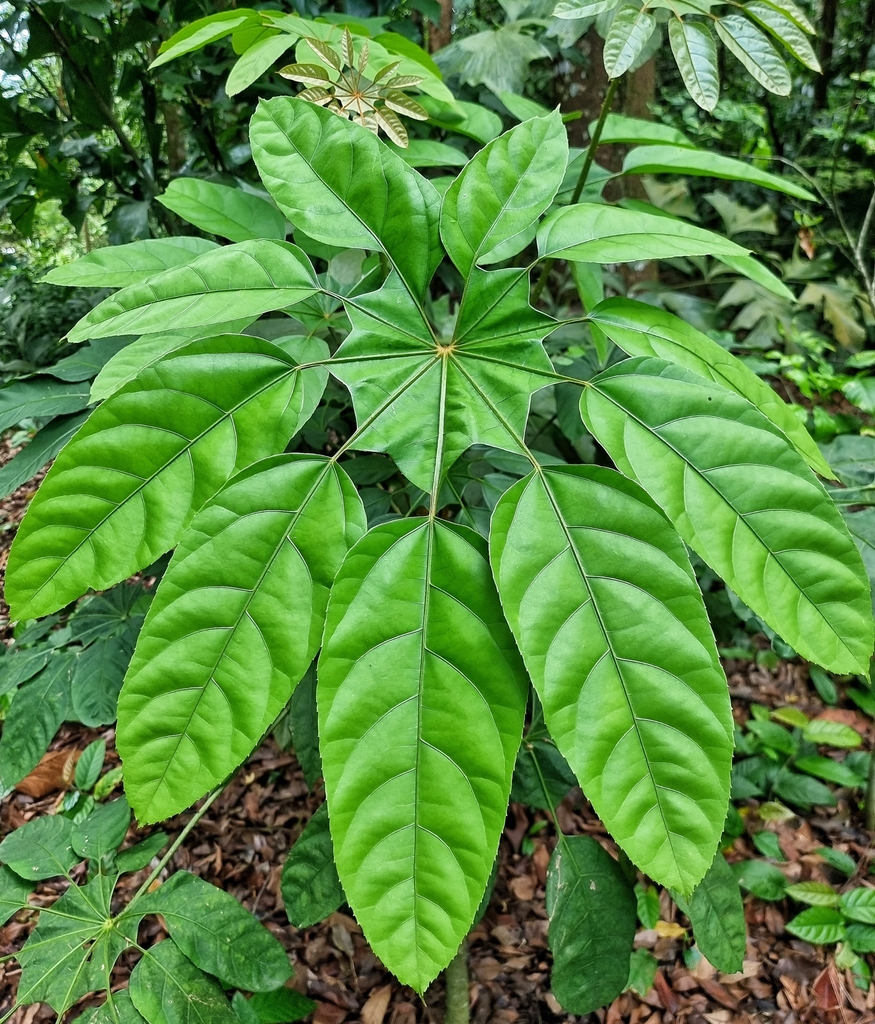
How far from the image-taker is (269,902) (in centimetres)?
152

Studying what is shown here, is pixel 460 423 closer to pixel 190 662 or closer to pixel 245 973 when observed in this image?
pixel 190 662

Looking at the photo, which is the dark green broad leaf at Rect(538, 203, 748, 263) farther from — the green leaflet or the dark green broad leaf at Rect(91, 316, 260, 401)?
the dark green broad leaf at Rect(91, 316, 260, 401)

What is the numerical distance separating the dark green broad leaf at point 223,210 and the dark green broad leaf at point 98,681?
2.19ft

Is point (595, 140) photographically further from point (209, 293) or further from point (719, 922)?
point (719, 922)

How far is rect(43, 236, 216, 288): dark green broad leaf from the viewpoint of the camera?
0.73 metres

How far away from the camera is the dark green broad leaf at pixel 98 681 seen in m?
1.03

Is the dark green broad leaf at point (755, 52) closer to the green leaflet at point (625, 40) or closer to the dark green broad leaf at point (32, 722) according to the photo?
the green leaflet at point (625, 40)

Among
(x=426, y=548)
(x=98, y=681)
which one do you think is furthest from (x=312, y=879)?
(x=426, y=548)

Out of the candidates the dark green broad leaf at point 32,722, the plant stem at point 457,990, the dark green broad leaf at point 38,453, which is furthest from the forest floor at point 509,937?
the dark green broad leaf at point 38,453

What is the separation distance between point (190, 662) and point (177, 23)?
1659mm

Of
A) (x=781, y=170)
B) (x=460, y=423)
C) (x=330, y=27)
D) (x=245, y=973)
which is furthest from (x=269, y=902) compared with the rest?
(x=781, y=170)

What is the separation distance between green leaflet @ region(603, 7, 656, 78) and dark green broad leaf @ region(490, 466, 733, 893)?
48 centimetres

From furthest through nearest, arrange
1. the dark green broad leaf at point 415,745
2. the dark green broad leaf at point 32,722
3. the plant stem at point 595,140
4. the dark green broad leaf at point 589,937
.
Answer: the dark green broad leaf at point 32,722
the dark green broad leaf at point 589,937
the plant stem at point 595,140
the dark green broad leaf at point 415,745

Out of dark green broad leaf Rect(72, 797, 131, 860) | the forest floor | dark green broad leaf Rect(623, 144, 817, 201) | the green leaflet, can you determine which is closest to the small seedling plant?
the green leaflet
